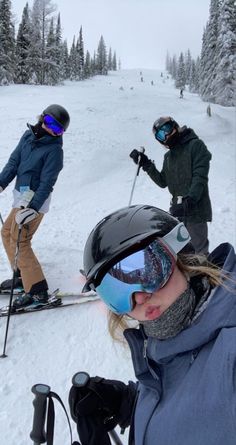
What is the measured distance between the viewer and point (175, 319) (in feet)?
5.01

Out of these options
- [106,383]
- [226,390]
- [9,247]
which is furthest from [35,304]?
[226,390]

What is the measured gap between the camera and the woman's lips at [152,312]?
1584 millimetres

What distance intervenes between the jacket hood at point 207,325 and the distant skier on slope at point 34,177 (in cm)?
347

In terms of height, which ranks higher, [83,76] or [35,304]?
[83,76]

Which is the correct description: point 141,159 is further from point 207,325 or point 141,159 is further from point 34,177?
point 207,325

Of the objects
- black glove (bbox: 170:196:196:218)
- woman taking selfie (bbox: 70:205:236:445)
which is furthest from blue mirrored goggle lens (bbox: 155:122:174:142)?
woman taking selfie (bbox: 70:205:236:445)

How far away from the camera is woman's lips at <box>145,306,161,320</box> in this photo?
158 centimetres

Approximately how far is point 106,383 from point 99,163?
43.3 feet

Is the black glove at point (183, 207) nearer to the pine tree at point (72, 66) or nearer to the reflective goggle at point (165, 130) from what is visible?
the reflective goggle at point (165, 130)

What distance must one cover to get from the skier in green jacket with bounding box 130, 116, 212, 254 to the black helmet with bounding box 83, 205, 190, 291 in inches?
119

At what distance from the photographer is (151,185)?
1285 cm

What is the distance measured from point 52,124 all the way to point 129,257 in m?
3.65

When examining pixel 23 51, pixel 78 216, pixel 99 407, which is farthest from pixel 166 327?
pixel 23 51

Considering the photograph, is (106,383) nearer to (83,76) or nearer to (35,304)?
(35,304)
